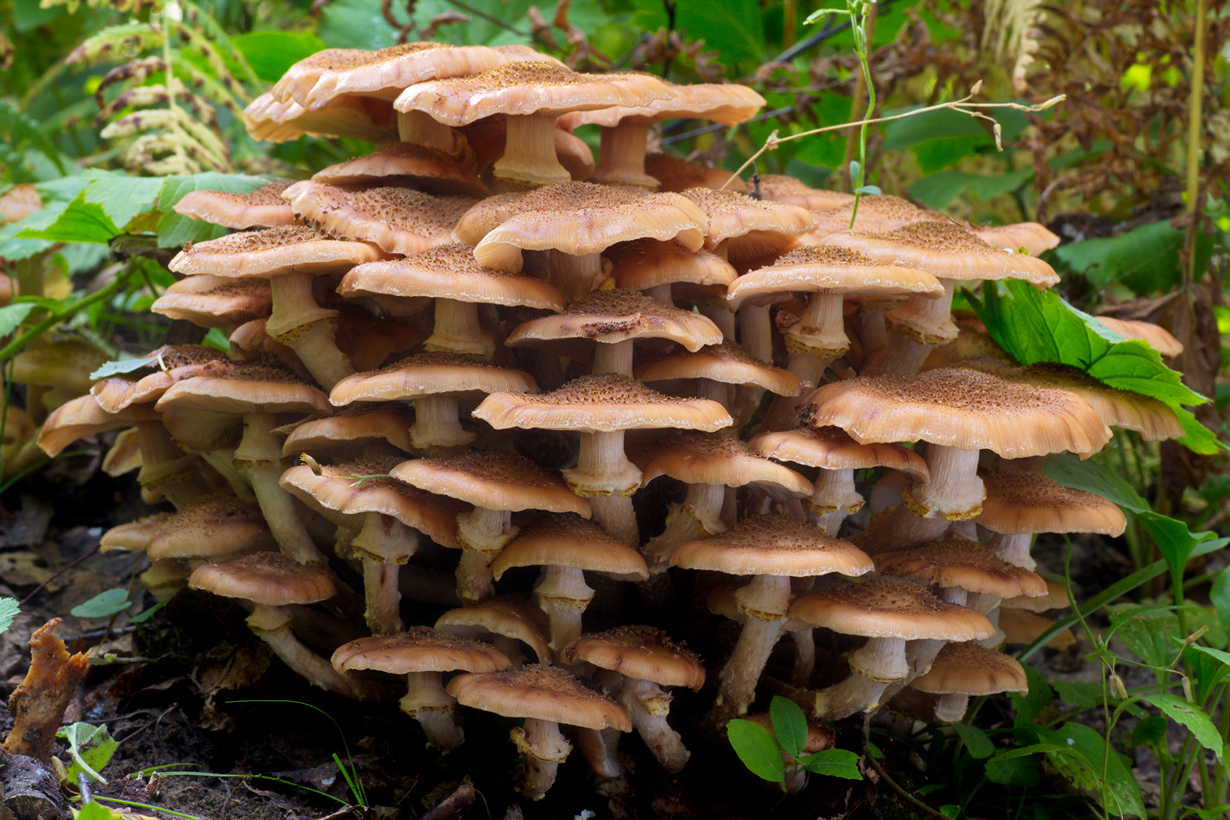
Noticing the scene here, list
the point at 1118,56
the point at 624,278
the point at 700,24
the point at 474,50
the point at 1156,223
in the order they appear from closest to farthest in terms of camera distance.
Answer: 1. the point at 624,278
2. the point at 474,50
3. the point at 1156,223
4. the point at 1118,56
5. the point at 700,24

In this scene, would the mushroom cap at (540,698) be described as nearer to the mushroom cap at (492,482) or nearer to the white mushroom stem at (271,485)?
the mushroom cap at (492,482)

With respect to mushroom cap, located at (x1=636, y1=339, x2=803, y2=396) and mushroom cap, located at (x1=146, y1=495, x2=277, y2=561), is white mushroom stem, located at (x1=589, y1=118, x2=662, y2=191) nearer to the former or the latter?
mushroom cap, located at (x1=636, y1=339, x2=803, y2=396)

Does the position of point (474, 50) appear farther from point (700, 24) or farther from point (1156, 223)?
point (1156, 223)

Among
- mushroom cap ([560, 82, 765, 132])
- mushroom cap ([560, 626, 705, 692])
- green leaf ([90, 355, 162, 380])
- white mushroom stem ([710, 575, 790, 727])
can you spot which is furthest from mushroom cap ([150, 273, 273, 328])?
white mushroom stem ([710, 575, 790, 727])

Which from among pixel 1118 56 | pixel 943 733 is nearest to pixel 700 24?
pixel 1118 56

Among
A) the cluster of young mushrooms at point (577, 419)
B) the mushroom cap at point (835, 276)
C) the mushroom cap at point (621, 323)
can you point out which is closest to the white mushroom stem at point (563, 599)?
the cluster of young mushrooms at point (577, 419)

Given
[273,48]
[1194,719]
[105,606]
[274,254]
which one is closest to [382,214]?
[274,254]

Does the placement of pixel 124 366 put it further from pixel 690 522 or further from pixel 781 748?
pixel 781 748
